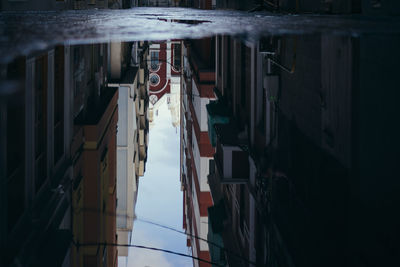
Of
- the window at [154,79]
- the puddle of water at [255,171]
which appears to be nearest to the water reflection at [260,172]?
the puddle of water at [255,171]

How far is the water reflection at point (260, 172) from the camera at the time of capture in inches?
77.8

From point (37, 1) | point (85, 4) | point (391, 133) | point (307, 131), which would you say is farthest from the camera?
point (85, 4)

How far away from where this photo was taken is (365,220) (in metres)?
1.90

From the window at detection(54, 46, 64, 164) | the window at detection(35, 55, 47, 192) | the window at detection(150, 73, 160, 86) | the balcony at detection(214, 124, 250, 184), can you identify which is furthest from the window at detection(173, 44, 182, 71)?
the window at detection(35, 55, 47, 192)

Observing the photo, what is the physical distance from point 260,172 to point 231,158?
5.99ft

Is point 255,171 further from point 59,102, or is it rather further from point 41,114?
point 59,102

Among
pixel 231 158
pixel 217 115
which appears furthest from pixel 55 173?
pixel 217 115

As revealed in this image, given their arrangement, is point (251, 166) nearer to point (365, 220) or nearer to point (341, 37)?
point (341, 37)

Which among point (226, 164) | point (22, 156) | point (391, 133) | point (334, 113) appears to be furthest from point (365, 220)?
point (226, 164)

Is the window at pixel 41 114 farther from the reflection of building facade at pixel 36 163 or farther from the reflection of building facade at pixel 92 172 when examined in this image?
the reflection of building facade at pixel 92 172

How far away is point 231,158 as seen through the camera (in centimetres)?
543

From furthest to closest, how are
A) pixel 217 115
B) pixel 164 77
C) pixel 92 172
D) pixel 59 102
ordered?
pixel 164 77
pixel 217 115
pixel 59 102
pixel 92 172

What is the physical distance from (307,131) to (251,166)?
0.48m

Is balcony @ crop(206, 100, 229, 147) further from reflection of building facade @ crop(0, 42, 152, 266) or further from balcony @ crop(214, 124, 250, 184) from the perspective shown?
reflection of building facade @ crop(0, 42, 152, 266)
